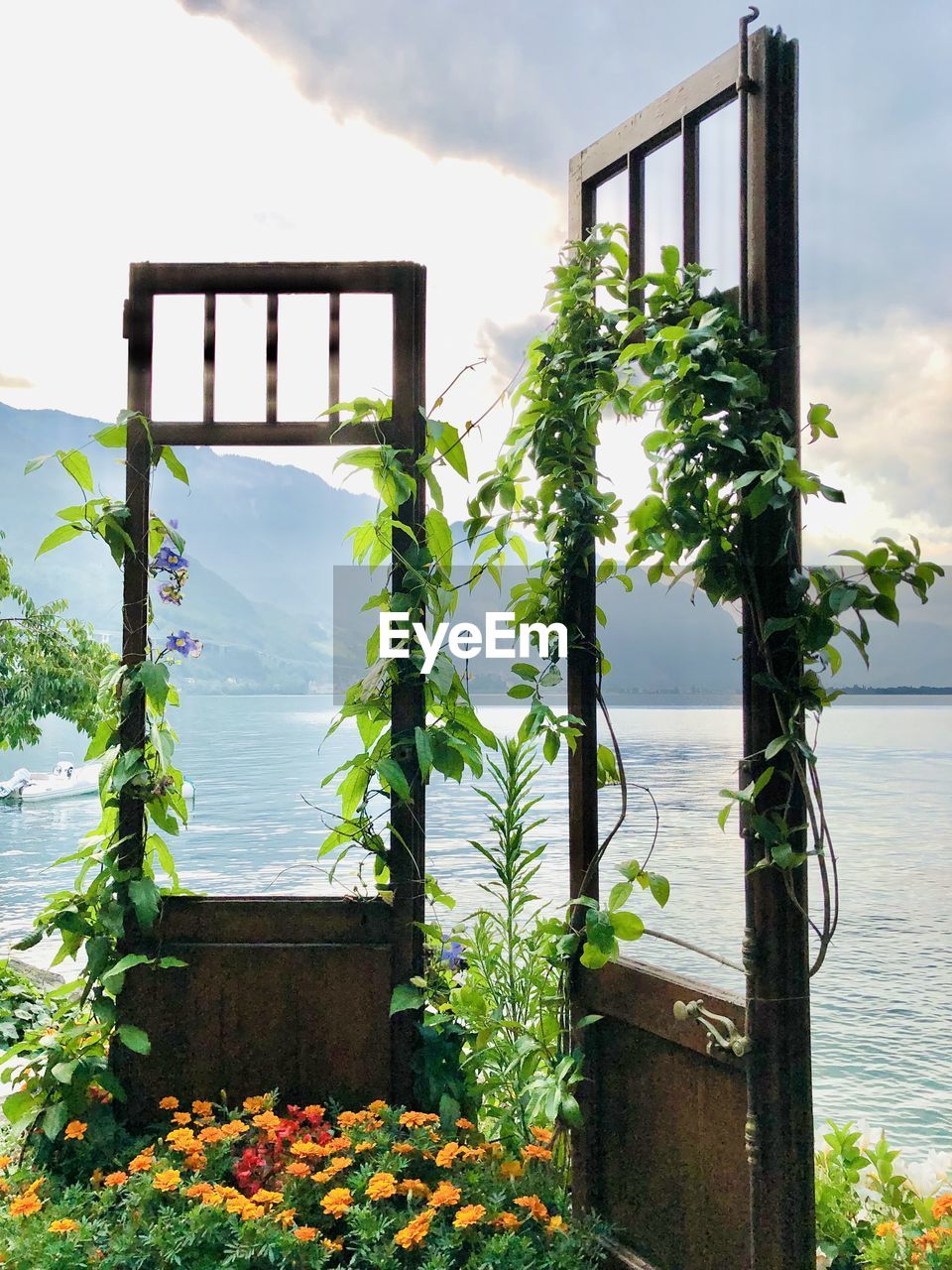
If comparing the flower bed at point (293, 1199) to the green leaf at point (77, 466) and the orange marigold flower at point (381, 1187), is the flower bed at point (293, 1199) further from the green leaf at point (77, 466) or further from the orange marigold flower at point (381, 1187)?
the green leaf at point (77, 466)

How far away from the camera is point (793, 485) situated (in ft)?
5.90

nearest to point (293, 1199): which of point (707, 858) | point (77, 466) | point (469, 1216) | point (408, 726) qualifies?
point (469, 1216)

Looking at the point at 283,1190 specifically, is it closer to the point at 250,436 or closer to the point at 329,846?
the point at 329,846

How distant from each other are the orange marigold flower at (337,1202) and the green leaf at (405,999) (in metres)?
0.43

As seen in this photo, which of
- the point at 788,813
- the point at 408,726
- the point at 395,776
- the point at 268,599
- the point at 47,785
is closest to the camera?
the point at 788,813

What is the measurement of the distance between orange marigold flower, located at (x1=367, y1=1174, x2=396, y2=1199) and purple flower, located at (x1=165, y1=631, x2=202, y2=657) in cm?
128

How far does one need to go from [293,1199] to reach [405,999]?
18.7 inches

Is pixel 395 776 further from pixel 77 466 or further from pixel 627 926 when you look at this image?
pixel 77 466

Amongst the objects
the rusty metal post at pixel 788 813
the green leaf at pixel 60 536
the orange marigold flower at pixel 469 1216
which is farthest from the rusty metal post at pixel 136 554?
the rusty metal post at pixel 788 813

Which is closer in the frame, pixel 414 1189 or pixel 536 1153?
pixel 414 1189

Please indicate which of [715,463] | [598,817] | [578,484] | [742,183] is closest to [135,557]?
[578,484]

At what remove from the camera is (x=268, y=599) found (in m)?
30.2

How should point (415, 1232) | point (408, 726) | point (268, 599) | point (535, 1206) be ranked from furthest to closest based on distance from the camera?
point (268, 599), point (408, 726), point (535, 1206), point (415, 1232)

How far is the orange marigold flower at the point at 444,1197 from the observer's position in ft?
6.68
